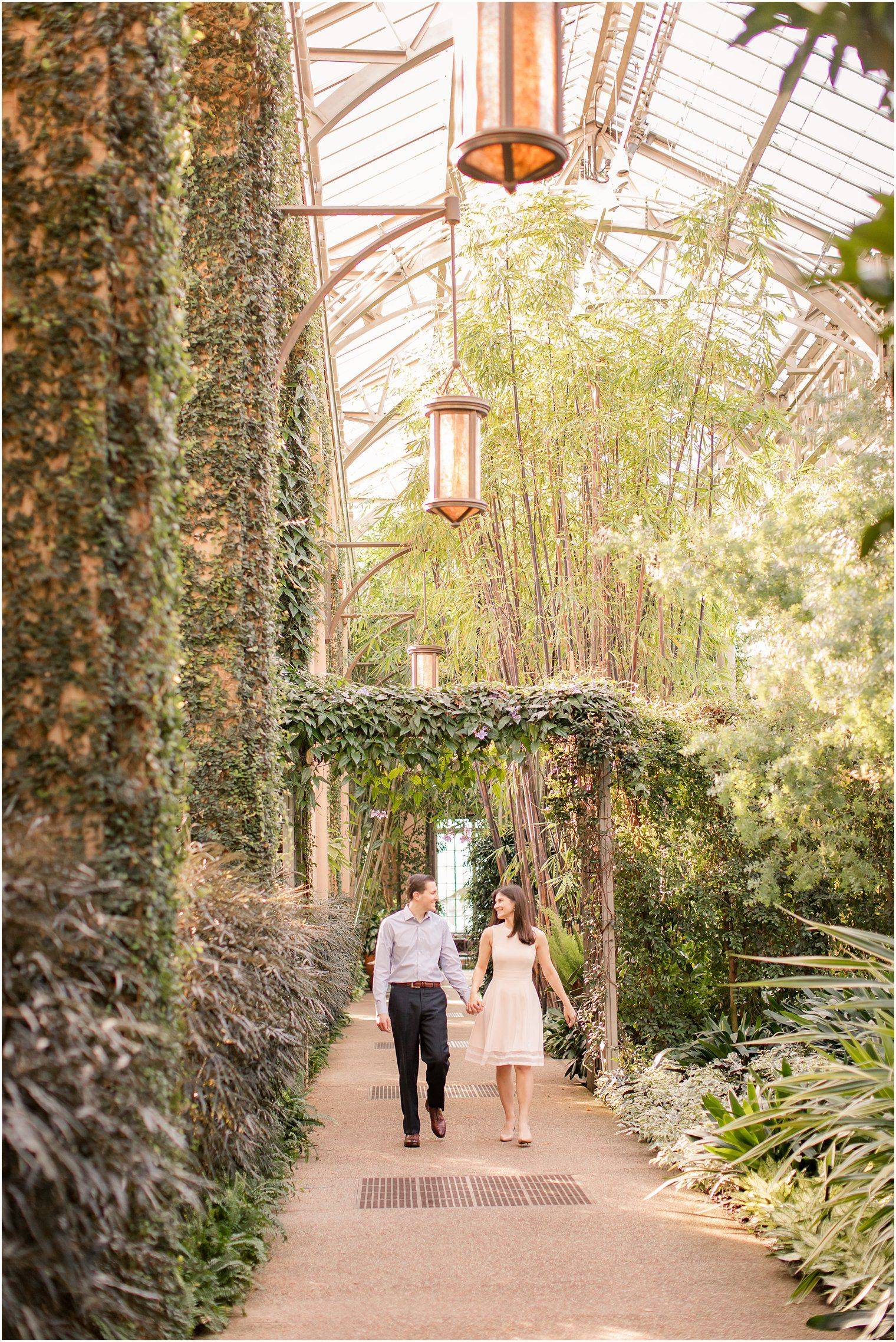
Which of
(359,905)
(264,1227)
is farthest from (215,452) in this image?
(359,905)

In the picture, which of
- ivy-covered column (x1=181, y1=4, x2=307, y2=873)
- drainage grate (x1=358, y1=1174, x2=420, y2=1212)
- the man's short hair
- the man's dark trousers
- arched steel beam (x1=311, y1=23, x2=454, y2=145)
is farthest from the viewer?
arched steel beam (x1=311, y1=23, x2=454, y2=145)

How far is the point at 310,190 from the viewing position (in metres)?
8.95

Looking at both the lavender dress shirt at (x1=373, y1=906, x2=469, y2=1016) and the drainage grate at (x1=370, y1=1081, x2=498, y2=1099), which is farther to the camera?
the drainage grate at (x1=370, y1=1081, x2=498, y2=1099)

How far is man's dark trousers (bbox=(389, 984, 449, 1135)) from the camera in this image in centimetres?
595

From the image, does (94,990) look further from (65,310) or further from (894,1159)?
(894,1159)

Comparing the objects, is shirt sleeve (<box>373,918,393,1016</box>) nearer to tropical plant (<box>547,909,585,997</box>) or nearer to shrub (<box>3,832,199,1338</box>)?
tropical plant (<box>547,909,585,997</box>)

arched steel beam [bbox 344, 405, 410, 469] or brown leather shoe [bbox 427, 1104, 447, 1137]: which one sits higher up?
arched steel beam [bbox 344, 405, 410, 469]

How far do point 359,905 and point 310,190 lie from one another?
9607 mm

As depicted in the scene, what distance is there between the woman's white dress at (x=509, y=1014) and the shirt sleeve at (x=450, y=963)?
7.1 inches

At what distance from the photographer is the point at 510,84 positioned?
290 centimetres

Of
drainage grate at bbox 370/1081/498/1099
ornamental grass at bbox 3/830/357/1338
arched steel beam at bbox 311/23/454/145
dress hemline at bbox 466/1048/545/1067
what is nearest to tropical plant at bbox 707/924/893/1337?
dress hemline at bbox 466/1048/545/1067

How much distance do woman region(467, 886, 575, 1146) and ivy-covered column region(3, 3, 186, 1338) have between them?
11.3ft

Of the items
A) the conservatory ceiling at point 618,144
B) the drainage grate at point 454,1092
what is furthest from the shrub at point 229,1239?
the conservatory ceiling at point 618,144

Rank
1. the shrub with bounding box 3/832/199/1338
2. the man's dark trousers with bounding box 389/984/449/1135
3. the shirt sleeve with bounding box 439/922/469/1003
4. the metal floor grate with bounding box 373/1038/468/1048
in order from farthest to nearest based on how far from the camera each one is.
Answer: the metal floor grate with bounding box 373/1038/468/1048 < the shirt sleeve with bounding box 439/922/469/1003 < the man's dark trousers with bounding box 389/984/449/1135 < the shrub with bounding box 3/832/199/1338
